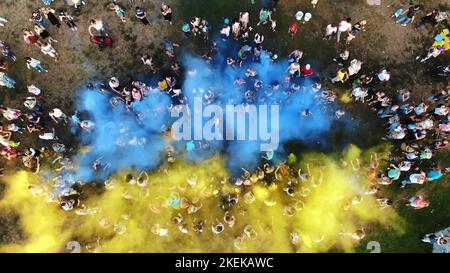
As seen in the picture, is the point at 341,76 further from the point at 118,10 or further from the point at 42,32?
the point at 42,32

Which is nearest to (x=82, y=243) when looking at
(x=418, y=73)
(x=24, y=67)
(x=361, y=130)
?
(x=24, y=67)

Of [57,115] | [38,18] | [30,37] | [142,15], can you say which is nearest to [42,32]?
[30,37]

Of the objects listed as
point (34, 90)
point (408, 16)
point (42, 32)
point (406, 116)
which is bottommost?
point (406, 116)

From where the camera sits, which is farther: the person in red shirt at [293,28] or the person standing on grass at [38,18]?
the person standing on grass at [38,18]

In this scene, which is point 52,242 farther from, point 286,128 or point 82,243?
point 286,128

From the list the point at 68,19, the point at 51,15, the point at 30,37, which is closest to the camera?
the point at 30,37

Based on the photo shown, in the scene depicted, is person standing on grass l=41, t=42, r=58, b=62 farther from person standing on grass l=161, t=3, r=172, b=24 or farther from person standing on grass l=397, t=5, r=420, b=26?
person standing on grass l=397, t=5, r=420, b=26

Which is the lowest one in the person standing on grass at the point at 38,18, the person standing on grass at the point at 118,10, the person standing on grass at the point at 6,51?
the person standing on grass at the point at 6,51

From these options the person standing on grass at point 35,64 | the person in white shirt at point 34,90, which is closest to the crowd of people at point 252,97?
the person standing on grass at point 35,64

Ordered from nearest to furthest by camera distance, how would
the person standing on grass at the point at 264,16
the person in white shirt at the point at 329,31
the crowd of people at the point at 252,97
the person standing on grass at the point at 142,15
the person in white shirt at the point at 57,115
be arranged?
the person in white shirt at the point at 57,115, the crowd of people at the point at 252,97, the person standing on grass at the point at 142,15, the person standing on grass at the point at 264,16, the person in white shirt at the point at 329,31

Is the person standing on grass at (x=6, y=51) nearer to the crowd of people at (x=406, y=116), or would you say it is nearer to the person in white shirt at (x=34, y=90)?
the person in white shirt at (x=34, y=90)
